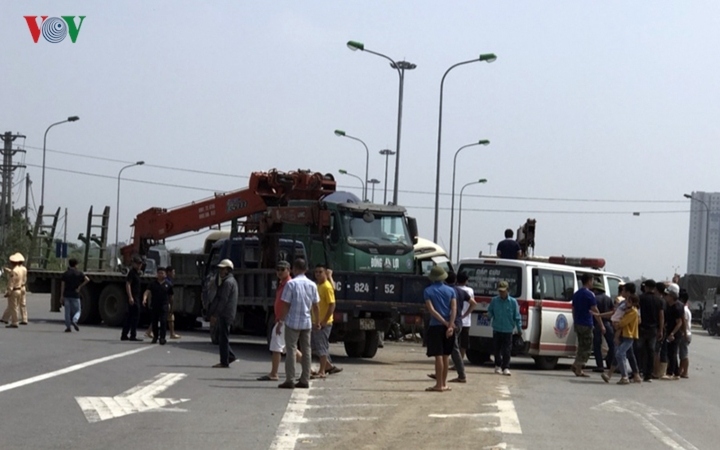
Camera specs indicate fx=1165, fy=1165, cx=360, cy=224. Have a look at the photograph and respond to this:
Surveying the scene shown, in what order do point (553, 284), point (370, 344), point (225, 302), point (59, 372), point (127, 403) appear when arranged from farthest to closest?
point (370, 344), point (553, 284), point (225, 302), point (59, 372), point (127, 403)

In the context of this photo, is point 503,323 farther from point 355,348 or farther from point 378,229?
point 378,229

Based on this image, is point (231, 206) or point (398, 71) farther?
point (398, 71)

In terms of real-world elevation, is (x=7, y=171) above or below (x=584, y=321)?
above

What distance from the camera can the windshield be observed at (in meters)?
22.9

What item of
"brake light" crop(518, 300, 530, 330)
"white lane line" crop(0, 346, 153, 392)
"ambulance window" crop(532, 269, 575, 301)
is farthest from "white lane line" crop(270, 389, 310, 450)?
"ambulance window" crop(532, 269, 575, 301)

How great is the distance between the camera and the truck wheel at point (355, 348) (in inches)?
884

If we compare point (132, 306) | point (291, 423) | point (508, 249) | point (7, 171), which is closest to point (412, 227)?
point (508, 249)

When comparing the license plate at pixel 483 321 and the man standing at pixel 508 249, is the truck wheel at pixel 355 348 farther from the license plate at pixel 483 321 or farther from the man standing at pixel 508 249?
the man standing at pixel 508 249

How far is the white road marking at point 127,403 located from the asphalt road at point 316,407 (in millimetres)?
20

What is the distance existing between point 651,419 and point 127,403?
6.11m

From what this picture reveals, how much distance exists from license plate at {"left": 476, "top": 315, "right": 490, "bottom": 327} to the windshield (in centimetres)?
249

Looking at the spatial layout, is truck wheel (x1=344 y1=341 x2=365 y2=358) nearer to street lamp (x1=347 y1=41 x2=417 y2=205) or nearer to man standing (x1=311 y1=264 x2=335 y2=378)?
man standing (x1=311 y1=264 x2=335 y2=378)

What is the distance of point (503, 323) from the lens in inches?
774

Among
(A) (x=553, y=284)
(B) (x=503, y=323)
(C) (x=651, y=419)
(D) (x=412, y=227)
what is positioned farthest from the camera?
(D) (x=412, y=227)
